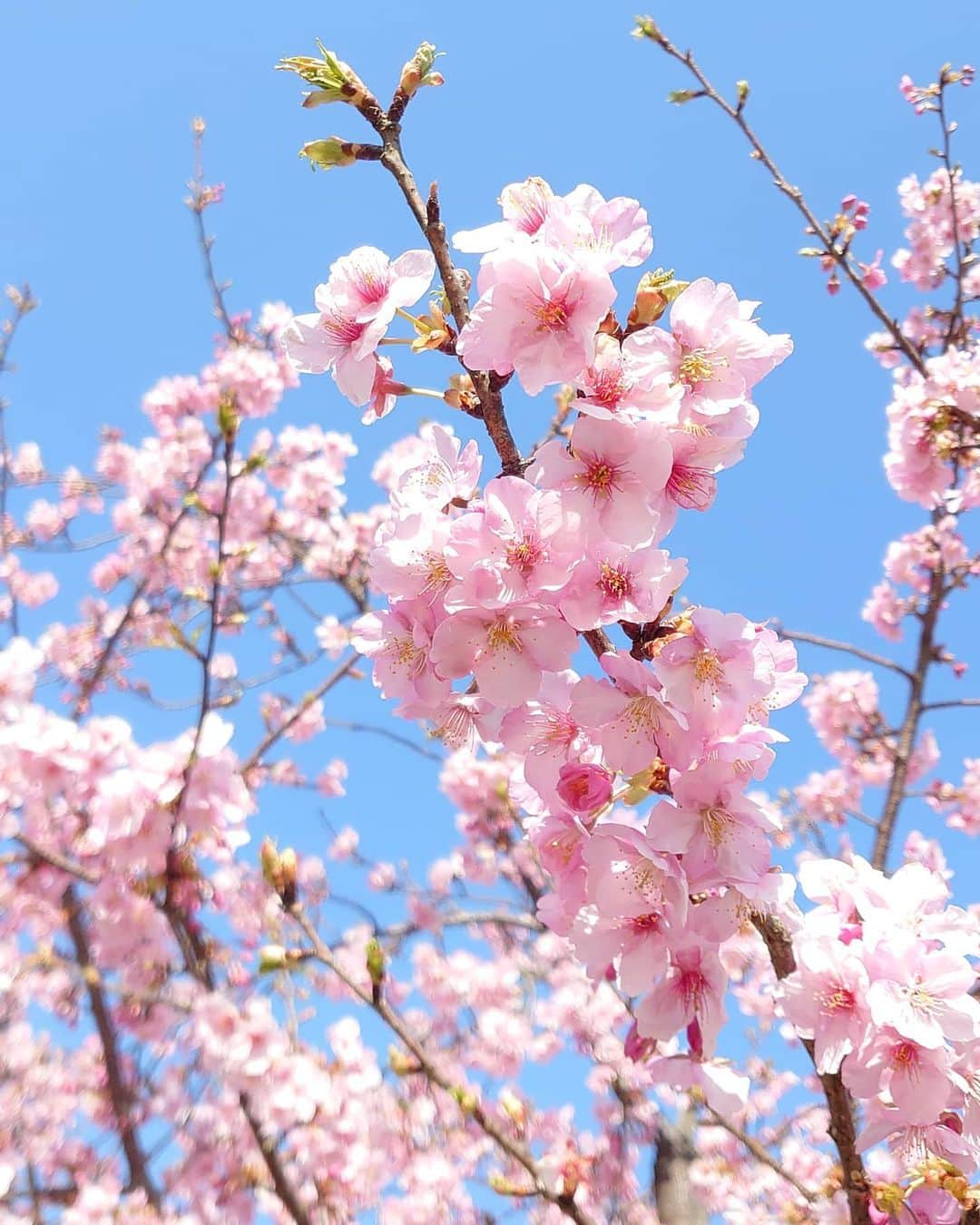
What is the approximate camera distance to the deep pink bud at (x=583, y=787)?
4.46 ft

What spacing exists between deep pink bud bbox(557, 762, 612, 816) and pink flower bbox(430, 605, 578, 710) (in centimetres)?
16

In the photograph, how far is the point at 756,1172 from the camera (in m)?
7.46

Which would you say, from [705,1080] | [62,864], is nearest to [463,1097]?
[705,1080]

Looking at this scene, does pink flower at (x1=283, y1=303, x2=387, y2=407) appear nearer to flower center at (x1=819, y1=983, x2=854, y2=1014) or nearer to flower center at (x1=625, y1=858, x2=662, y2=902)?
flower center at (x1=625, y1=858, x2=662, y2=902)

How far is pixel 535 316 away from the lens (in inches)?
50.2

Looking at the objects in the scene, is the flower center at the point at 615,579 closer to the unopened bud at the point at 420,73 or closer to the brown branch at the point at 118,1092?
the unopened bud at the point at 420,73

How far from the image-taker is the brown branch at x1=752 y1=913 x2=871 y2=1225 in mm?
1359

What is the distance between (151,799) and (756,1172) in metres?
7.25

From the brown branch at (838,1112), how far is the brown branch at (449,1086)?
0.52 metres

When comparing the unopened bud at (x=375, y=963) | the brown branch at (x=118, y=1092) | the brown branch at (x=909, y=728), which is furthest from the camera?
the brown branch at (x=909, y=728)

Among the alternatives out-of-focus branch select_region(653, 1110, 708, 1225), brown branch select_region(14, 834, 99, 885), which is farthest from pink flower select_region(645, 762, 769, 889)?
out-of-focus branch select_region(653, 1110, 708, 1225)

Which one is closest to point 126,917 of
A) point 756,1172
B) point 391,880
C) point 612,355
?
point 612,355

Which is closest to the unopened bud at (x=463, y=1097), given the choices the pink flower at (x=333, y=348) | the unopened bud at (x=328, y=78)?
the pink flower at (x=333, y=348)

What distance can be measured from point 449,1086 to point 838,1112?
2.70 feet
